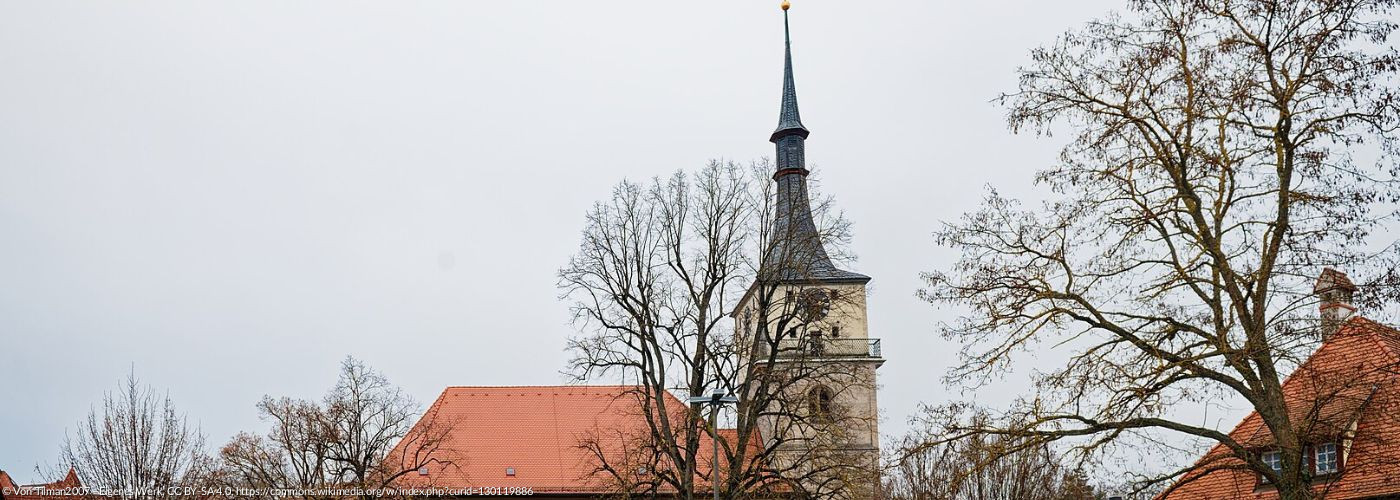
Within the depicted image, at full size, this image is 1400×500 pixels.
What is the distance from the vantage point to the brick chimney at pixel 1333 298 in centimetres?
1464

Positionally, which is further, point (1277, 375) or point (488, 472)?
point (488, 472)

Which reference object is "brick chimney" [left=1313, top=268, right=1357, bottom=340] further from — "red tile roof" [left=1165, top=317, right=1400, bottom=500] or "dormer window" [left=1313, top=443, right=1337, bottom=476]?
"dormer window" [left=1313, top=443, right=1337, bottom=476]

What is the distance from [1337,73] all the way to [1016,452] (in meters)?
5.46

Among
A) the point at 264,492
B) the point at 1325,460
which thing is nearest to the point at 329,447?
the point at 264,492

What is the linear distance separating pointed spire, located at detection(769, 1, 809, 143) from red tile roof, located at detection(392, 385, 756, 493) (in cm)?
1106

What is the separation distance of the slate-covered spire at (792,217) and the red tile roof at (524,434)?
914cm

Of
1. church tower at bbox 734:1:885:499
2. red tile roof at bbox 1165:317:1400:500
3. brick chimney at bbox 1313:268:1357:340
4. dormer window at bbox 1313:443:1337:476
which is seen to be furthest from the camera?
church tower at bbox 734:1:885:499

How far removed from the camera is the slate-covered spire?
38094 millimetres

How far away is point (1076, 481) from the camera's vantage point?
16359mm

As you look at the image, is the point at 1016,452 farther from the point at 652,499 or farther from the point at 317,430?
the point at 317,430

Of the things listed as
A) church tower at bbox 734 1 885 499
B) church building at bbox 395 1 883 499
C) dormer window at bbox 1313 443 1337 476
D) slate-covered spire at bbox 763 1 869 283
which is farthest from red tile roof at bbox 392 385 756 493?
dormer window at bbox 1313 443 1337 476

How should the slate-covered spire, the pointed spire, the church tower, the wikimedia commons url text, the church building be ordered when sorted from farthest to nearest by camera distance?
the pointed spire, the church building, the slate-covered spire, the church tower, the wikimedia commons url text

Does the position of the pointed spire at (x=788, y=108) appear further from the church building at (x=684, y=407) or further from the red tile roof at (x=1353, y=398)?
the red tile roof at (x=1353, y=398)

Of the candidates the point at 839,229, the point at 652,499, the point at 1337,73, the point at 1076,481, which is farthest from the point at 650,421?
the point at 1337,73
